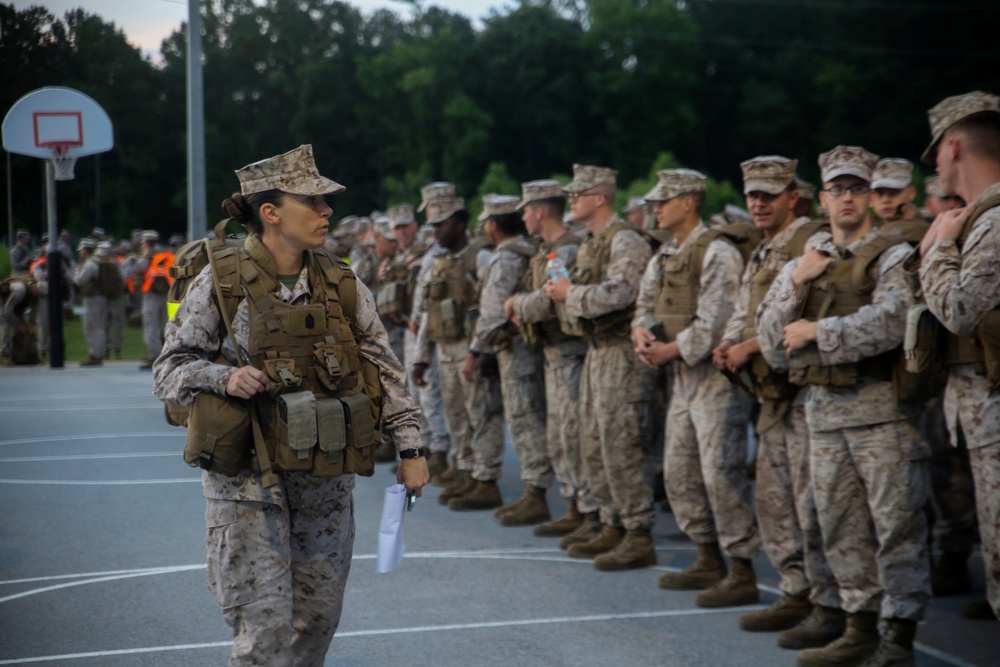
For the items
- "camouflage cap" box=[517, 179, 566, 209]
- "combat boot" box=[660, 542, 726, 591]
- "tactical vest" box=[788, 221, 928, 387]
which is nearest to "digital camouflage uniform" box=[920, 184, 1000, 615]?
"tactical vest" box=[788, 221, 928, 387]

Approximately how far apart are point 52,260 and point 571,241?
4634 millimetres

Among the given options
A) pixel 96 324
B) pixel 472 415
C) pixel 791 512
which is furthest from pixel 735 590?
pixel 96 324

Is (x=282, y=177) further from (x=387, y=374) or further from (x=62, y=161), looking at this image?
(x=62, y=161)

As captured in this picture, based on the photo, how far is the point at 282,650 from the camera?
13.0 feet

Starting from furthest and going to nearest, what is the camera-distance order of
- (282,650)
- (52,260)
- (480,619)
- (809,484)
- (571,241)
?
(52,260), (571,241), (480,619), (809,484), (282,650)

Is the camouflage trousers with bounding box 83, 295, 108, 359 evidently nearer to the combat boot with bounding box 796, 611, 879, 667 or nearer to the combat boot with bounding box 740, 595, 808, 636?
the combat boot with bounding box 740, 595, 808, 636

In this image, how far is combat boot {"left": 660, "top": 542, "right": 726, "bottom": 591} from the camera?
21.2ft

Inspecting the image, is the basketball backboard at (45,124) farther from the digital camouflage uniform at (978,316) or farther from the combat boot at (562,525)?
the digital camouflage uniform at (978,316)

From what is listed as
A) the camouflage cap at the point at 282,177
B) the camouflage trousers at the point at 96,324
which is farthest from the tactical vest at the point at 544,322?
the camouflage trousers at the point at 96,324

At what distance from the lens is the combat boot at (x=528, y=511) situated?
27.1 feet

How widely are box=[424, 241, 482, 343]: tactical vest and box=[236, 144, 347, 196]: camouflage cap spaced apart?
189 inches

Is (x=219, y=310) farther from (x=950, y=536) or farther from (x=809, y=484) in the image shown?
(x=950, y=536)

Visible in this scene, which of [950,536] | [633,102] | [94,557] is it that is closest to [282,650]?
[94,557]

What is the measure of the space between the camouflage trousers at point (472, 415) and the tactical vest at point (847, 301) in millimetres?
3900
